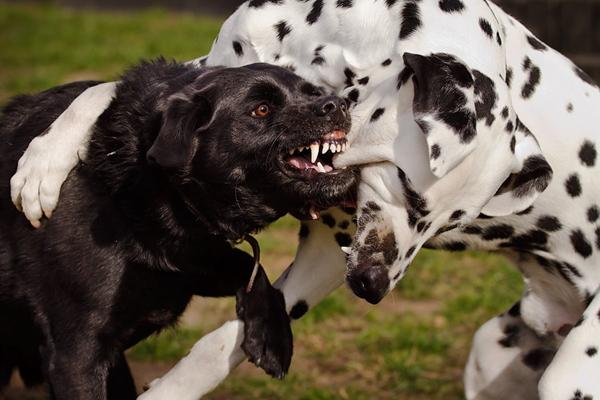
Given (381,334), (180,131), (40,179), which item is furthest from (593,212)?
(381,334)

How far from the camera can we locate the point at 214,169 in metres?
4.22

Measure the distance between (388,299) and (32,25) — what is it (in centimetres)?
703

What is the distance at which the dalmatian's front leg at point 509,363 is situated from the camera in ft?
16.1

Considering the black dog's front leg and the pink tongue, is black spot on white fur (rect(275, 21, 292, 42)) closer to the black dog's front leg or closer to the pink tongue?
the pink tongue

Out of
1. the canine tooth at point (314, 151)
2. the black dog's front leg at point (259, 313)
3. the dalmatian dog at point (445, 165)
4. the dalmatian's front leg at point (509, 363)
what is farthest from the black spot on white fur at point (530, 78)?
the black dog's front leg at point (259, 313)

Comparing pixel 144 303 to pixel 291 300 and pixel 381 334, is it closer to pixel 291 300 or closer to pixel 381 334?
pixel 291 300

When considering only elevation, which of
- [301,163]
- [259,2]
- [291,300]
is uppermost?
[259,2]

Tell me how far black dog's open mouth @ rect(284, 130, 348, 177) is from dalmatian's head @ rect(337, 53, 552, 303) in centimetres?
7

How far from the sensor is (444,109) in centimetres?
368

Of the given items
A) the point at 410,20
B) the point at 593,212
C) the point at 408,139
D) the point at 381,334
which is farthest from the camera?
the point at 381,334

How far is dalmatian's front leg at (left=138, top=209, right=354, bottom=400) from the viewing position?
14.3 ft

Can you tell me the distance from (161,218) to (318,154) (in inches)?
24.3

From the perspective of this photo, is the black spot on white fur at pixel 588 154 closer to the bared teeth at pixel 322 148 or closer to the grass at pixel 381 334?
the bared teeth at pixel 322 148

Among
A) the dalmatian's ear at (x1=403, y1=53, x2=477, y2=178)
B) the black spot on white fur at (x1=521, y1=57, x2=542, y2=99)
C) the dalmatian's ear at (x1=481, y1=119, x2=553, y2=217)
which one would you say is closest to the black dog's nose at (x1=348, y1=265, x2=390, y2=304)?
the dalmatian's ear at (x1=403, y1=53, x2=477, y2=178)
